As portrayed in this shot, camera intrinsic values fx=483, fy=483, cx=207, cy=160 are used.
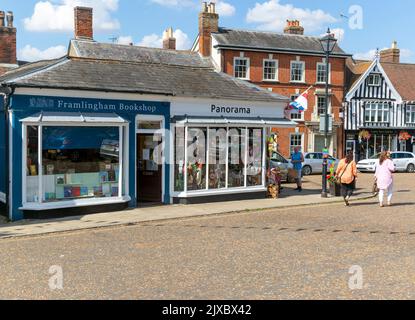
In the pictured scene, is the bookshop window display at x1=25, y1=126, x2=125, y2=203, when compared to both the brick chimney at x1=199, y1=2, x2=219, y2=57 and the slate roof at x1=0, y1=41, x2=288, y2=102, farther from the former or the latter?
the brick chimney at x1=199, y1=2, x2=219, y2=57

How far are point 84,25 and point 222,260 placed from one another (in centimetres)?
2658

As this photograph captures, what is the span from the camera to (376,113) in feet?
133

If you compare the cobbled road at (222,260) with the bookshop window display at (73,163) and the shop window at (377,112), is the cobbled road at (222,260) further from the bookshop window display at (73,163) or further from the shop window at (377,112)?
the shop window at (377,112)

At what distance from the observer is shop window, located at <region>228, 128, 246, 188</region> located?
15766 mm

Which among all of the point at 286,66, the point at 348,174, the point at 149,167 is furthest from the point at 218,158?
the point at 286,66

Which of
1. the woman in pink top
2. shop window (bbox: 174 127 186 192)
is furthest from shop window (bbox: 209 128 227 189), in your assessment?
the woman in pink top

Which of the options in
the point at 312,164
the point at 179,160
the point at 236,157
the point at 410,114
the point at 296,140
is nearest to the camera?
the point at 179,160

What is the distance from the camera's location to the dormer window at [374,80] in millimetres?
40406

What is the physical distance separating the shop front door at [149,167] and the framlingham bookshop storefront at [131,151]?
0.03 m

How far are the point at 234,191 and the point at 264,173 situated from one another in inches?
57.5

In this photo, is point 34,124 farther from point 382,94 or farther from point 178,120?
point 382,94

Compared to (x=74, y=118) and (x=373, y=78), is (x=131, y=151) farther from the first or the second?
(x=373, y=78)

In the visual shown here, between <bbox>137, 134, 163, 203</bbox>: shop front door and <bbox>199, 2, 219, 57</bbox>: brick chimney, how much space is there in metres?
22.0

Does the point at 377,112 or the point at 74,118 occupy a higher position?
the point at 377,112
